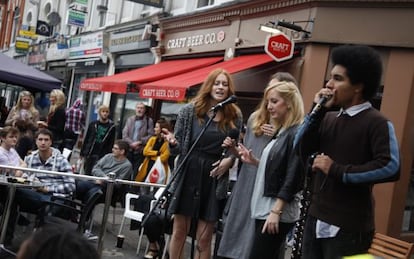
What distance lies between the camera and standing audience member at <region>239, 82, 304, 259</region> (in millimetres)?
3582

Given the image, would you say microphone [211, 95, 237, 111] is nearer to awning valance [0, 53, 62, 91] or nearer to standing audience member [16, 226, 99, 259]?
standing audience member [16, 226, 99, 259]

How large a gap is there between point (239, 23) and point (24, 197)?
6.42 m

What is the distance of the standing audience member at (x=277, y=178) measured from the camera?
11.8 feet

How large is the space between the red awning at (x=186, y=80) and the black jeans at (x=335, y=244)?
637 centimetres

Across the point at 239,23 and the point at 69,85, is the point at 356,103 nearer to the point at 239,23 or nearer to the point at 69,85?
the point at 239,23

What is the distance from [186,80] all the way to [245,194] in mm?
6336

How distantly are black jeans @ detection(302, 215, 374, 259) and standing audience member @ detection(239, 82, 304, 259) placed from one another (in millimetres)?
402

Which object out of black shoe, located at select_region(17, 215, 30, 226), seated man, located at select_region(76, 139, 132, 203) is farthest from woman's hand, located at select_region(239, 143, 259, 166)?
seated man, located at select_region(76, 139, 132, 203)

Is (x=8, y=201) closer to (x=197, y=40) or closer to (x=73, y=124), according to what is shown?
(x=73, y=124)

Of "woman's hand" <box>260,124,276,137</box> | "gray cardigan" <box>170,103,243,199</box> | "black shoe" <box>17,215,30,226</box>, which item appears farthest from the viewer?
"black shoe" <box>17,215,30,226</box>

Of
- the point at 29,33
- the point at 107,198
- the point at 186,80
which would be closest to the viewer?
the point at 107,198

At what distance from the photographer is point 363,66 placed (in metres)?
3.04

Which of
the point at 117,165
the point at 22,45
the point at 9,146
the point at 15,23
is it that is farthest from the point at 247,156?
the point at 15,23

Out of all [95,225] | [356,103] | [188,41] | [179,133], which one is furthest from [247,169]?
[188,41]
